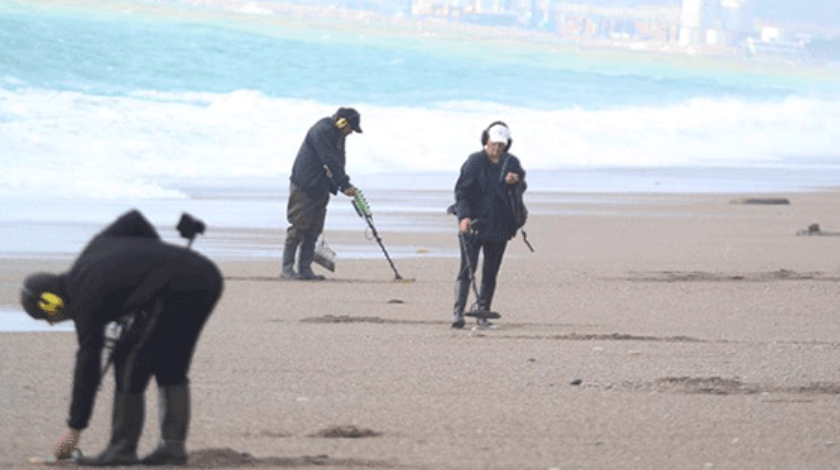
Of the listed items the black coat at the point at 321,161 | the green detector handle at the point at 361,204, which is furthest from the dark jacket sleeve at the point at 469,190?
the green detector handle at the point at 361,204

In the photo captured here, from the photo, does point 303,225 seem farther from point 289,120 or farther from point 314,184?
point 289,120

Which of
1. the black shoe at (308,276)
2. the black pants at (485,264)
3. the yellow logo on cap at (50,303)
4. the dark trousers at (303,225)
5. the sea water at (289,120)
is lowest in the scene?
the sea water at (289,120)

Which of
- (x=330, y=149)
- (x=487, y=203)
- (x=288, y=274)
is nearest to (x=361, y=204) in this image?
(x=330, y=149)

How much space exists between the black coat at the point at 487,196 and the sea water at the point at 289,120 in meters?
4.84

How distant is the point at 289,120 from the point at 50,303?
1383 inches

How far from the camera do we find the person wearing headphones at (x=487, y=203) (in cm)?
1205

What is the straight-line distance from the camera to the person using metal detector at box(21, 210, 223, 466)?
22.3ft

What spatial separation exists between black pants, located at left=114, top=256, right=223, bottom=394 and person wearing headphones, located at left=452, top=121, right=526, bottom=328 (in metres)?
5.08

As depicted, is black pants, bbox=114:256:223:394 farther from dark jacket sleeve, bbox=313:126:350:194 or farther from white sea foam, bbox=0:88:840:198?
white sea foam, bbox=0:88:840:198

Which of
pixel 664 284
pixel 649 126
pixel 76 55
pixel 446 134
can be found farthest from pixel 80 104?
pixel 664 284

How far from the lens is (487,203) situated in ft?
39.8

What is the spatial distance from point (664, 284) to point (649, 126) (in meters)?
38.6

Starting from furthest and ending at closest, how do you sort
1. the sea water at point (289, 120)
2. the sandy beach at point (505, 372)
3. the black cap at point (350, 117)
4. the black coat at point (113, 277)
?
1. the sea water at point (289, 120)
2. the black cap at point (350, 117)
3. the sandy beach at point (505, 372)
4. the black coat at point (113, 277)

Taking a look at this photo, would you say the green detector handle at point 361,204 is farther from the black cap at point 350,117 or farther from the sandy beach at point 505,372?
the black cap at point 350,117
